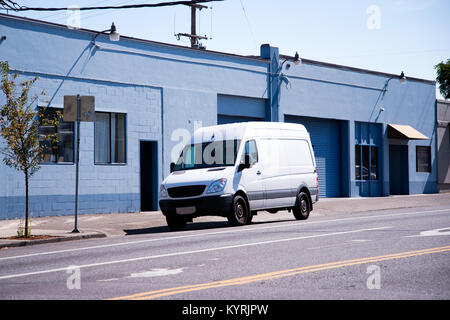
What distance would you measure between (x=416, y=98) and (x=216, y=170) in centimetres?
2377

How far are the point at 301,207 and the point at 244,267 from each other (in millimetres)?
10022

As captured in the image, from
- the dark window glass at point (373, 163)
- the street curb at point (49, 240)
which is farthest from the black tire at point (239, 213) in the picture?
the dark window glass at point (373, 163)

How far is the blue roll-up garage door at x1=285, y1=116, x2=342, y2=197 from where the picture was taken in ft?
99.8

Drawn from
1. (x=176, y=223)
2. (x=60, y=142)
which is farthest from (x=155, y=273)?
(x=60, y=142)

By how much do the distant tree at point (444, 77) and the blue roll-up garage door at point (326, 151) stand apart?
65.0 ft

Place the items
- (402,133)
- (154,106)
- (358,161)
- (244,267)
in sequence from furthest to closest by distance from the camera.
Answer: (402,133) < (358,161) < (154,106) < (244,267)

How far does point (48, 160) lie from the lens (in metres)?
20.3

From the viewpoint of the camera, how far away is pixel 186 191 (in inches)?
617

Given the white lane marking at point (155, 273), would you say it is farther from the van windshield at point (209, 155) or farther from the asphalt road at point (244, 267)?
the van windshield at point (209, 155)

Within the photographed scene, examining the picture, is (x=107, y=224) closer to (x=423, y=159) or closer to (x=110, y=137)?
(x=110, y=137)

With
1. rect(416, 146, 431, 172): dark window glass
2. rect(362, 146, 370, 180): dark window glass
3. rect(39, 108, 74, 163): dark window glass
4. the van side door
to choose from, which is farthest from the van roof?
rect(416, 146, 431, 172): dark window glass

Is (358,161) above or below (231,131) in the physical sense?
below

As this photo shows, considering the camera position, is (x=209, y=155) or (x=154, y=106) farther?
(x=154, y=106)
